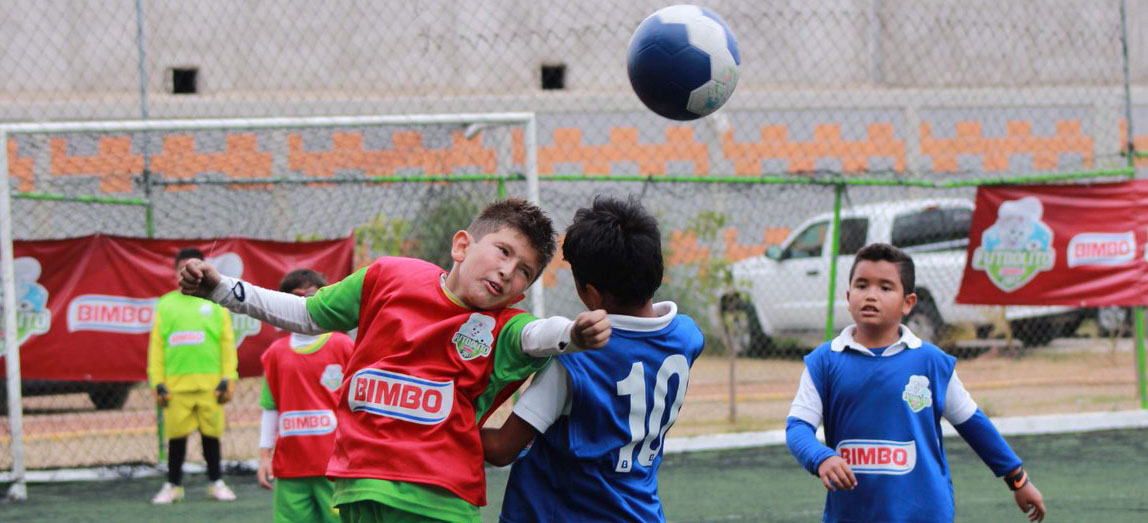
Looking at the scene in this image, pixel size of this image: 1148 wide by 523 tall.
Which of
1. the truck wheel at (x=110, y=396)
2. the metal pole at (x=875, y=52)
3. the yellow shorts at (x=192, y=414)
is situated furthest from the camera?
the metal pole at (x=875, y=52)

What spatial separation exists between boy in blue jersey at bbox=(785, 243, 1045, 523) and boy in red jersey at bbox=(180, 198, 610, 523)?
3.46 ft

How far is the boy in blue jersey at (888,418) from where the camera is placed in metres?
3.92

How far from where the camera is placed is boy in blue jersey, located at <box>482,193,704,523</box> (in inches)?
120

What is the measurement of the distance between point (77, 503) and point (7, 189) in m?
1.73

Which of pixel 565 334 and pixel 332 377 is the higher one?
pixel 565 334

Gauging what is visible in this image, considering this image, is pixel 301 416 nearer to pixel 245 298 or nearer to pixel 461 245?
pixel 245 298

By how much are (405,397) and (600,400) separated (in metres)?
0.46

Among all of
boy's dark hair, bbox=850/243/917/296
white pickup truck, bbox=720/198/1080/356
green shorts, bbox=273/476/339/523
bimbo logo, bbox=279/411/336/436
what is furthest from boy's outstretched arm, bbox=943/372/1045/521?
white pickup truck, bbox=720/198/1080/356

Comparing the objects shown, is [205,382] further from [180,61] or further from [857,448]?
[180,61]

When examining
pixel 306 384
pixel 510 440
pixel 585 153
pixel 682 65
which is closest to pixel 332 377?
pixel 306 384

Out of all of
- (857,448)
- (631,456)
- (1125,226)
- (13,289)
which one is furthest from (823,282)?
(631,456)

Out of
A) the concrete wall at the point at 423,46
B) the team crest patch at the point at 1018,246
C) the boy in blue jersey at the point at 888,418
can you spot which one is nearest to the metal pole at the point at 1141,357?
the team crest patch at the point at 1018,246

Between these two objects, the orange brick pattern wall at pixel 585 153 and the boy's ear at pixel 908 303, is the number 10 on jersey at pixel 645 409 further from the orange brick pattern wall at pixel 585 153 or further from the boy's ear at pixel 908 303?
the orange brick pattern wall at pixel 585 153

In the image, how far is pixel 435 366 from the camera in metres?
3.21
